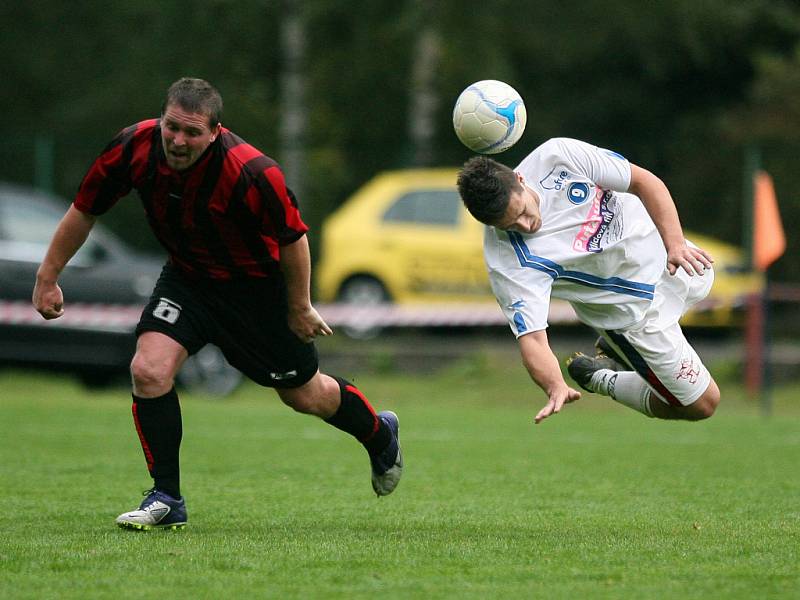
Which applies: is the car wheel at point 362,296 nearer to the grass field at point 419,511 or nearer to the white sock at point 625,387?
the grass field at point 419,511

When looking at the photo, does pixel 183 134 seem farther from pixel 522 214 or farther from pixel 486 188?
pixel 522 214

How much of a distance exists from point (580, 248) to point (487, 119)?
69 cm

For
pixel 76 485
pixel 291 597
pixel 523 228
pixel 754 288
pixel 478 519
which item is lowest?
pixel 754 288

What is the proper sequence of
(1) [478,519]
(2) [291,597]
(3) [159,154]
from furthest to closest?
(1) [478,519], (3) [159,154], (2) [291,597]

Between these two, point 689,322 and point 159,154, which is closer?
point 159,154

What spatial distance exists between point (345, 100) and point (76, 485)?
675 inches

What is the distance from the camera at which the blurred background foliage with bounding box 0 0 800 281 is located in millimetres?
17938

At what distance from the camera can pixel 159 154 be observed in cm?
573

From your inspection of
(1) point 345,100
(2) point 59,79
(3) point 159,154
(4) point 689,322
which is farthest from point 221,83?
(3) point 159,154

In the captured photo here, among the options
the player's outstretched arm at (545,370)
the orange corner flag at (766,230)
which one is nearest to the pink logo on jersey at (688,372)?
the player's outstretched arm at (545,370)

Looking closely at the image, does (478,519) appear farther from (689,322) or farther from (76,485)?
(689,322)

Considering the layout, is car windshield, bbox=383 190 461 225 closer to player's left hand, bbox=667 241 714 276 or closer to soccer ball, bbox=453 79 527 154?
soccer ball, bbox=453 79 527 154

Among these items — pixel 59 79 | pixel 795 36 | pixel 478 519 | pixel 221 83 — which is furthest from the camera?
pixel 59 79

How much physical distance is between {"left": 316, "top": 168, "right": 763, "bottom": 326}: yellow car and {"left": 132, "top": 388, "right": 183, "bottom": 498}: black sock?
967 cm
